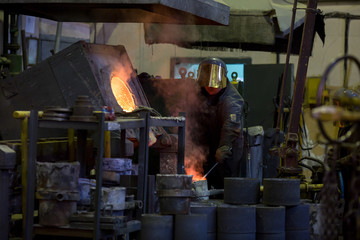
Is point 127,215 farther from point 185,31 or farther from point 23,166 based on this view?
point 185,31

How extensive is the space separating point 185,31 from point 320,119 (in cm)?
739

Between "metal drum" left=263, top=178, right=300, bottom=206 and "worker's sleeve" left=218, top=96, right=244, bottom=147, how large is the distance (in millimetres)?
2271

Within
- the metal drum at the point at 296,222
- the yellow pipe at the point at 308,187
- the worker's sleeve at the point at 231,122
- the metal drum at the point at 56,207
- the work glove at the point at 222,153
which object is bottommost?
the metal drum at the point at 296,222

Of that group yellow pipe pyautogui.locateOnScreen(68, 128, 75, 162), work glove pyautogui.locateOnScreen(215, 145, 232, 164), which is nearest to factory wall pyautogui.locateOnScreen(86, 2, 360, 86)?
work glove pyautogui.locateOnScreen(215, 145, 232, 164)

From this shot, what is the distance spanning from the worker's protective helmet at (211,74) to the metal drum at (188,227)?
333 cm

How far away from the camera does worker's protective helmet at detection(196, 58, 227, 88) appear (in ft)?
29.0

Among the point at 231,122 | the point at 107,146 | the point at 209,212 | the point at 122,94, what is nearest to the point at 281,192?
the point at 209,212

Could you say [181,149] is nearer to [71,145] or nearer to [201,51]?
[71,145]

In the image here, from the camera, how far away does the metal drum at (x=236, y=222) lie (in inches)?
245

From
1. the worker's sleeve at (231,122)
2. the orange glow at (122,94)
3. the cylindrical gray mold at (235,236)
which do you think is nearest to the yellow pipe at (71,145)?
the orange glow at (122,94)

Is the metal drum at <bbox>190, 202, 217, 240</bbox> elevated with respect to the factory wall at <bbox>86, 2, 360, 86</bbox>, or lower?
lower

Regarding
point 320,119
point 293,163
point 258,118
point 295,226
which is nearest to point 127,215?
point 295,226

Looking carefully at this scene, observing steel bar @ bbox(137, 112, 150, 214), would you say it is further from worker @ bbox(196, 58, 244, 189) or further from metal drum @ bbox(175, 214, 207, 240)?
worker @ bbox(196, 58, 244, 189)

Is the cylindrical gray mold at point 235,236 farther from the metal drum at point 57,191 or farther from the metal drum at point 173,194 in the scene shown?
the metal drum at point 57,191
